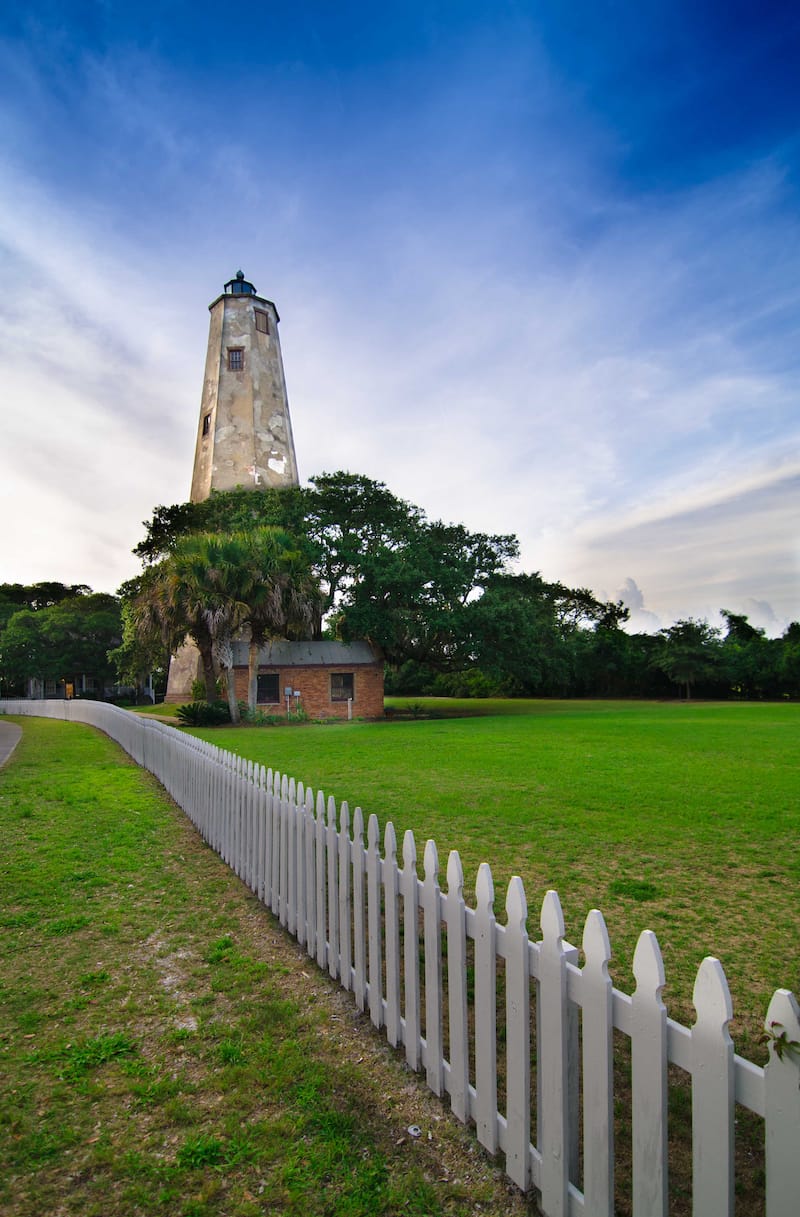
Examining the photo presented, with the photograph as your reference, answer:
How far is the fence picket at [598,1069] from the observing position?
1.71 m

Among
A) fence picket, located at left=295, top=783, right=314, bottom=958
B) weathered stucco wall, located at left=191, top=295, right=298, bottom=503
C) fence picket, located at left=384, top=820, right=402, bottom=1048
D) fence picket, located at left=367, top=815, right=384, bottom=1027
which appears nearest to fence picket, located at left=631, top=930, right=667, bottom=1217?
fence picket, located at left=384, top=820, right=402, bottom=1048

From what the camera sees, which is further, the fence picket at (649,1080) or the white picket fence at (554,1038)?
the fence picket at (649,1080)

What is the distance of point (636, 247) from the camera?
1151cm

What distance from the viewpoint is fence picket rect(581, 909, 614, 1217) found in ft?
5.59

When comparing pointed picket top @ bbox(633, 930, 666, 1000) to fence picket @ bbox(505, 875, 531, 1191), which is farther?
fence picket @ bbox(505, 875, 531, 1191)

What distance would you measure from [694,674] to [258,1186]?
40.9 m

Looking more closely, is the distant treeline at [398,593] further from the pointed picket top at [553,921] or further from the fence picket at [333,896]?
the pointed picket top at [553,921]

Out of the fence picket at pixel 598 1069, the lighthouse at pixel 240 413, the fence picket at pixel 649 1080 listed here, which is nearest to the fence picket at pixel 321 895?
the fence picket at pixel 598 1069

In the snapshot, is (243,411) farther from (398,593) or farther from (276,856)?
(276,856)

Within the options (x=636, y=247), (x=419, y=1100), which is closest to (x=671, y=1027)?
(x=419, y=1100)

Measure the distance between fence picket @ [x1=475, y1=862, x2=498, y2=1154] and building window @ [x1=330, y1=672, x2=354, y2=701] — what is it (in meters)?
25.6

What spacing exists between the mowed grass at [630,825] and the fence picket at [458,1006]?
1.42 m

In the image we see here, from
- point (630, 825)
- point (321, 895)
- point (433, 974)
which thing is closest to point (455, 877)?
point (433, 974)

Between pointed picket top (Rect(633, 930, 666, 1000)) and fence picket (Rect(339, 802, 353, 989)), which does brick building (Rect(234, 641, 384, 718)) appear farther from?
pointed picket top (Rect(633, 930, 666, 1000))
